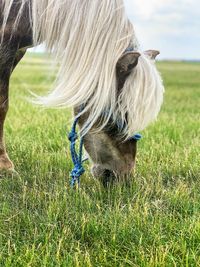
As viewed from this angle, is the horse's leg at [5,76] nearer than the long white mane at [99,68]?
No

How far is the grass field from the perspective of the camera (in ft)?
8.57

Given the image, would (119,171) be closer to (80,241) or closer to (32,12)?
(80,241)

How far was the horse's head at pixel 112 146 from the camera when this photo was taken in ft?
10.6

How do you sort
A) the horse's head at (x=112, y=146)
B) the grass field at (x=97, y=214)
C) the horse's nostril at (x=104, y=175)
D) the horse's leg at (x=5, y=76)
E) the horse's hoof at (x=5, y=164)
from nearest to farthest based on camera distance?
the grass field at (x=97, y=214), the horse's head at (x=112, y=146), the horse's nostril at (x=104, y=175), the horse's leg at (x=5, y=76), the horse's hoof at (x=5, y=164)

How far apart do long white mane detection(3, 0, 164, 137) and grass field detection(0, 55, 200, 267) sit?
23 cm

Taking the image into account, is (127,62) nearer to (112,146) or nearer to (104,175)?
(112,146)

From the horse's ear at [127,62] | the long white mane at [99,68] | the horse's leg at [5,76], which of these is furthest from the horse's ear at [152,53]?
the horse's leg at [5,76]

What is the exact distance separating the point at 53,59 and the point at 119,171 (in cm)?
86

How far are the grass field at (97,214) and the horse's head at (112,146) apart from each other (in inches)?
7.2

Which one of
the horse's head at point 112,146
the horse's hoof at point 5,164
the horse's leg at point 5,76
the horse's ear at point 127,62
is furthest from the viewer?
the horse's hoof at point 5,164

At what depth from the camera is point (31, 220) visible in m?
3.08

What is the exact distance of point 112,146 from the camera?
3.33 m

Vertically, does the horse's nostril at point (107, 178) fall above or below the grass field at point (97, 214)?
above

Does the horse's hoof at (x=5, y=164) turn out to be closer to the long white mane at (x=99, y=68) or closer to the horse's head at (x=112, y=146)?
the horse's head at (x=112, y=146)
